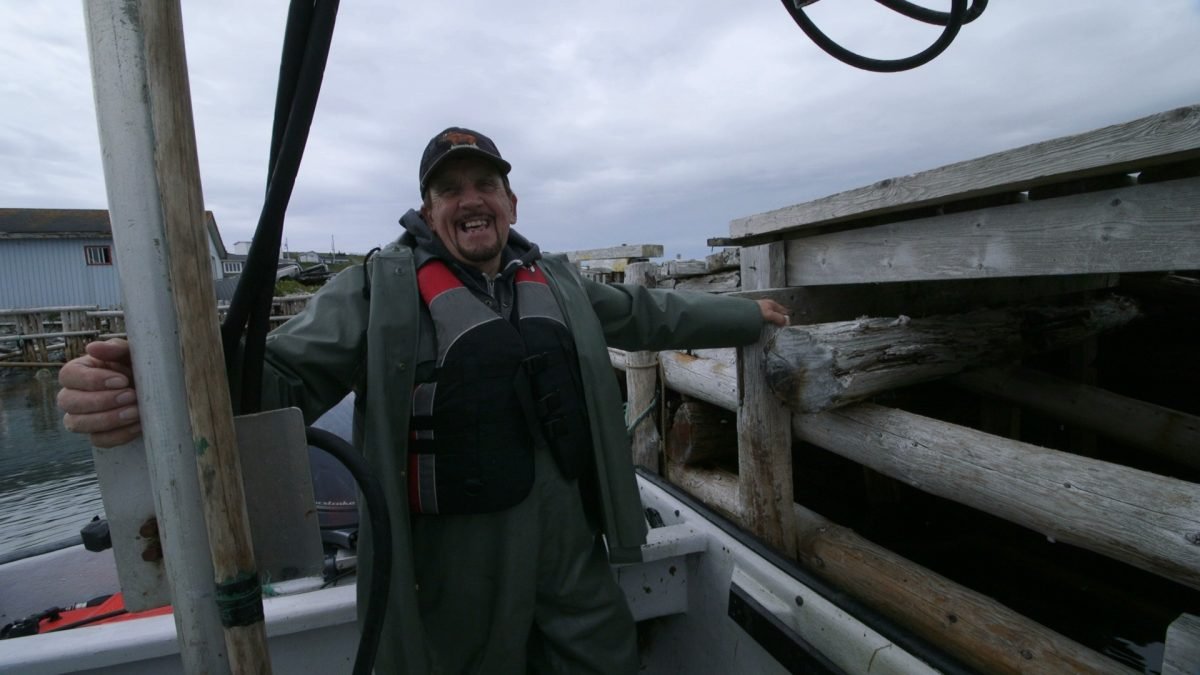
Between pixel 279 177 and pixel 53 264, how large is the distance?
34026 mm

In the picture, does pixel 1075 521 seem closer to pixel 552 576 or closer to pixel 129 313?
pixel 552 576

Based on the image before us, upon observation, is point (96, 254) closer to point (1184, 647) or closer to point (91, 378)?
point (91, 378)

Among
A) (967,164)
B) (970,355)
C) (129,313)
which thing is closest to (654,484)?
(970,355)

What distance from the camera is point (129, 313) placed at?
83 centimetres

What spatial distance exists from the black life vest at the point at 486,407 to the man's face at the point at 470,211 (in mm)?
142

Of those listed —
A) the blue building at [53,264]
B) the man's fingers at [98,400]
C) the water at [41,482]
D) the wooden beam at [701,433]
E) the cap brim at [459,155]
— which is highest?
the blue building at [53,264]

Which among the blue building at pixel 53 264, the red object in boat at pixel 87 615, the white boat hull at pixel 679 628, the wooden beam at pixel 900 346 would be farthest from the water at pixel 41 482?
the blue building at pixel 53 264

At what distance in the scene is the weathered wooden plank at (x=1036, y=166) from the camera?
5.12ft

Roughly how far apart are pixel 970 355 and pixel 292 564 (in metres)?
3.04

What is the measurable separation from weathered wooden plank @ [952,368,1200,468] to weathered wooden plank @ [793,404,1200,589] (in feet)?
6.55

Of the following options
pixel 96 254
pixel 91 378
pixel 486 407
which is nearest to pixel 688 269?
pixel 486 407

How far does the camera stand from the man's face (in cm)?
204

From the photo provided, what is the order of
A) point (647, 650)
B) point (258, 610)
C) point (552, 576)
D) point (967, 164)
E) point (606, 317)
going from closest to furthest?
point (258, 610) < point (552, 576) < point (967, 164) < point (606, 317) < point (647, 650)

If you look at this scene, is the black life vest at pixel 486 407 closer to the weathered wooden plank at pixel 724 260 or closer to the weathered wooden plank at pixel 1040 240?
the weathered wooden plank at pixel 1040 240
